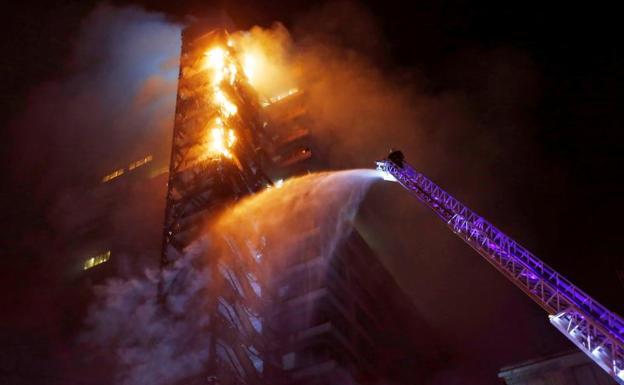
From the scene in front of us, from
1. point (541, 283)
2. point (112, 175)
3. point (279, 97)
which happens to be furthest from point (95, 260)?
point (541, 283)

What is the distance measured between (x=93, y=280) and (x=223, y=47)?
19.6 meters

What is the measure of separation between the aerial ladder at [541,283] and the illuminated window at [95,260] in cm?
2447

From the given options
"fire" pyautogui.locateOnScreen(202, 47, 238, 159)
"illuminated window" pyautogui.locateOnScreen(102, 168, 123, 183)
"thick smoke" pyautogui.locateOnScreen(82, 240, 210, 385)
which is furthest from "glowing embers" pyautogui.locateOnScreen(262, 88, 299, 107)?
"illuminated window" pyautogui.locateOnScreen(102, 168, 123, 183)

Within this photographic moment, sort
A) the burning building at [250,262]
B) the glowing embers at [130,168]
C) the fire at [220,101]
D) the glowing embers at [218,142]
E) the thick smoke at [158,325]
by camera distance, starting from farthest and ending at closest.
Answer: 1. the glowing embers at [130,168]
2. the fire at [220,101]
3. the glowing embers at [218,142]
4. the burning building at [250,262]
5. the thick smoke at [158,325]

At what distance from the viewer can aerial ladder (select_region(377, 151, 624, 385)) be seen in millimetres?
12297

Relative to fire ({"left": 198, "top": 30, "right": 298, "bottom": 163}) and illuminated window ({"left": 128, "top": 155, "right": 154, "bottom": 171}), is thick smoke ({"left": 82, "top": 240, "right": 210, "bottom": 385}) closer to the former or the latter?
fire ({"left": 198, "top": 30, "right": 298, "bottom": 163})

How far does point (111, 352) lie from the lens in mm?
20109

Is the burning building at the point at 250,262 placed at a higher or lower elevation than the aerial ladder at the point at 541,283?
higher

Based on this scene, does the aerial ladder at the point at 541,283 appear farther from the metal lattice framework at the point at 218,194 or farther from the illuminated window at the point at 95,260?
the illuminated window at the point at 95,260

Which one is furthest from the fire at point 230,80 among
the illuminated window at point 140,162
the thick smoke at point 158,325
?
the illuminated window at point 140,162

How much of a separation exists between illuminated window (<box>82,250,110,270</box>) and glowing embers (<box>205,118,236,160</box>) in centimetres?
1703

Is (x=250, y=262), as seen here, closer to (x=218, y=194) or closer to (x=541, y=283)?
(x=218, y=194)

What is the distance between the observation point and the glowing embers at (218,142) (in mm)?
22266

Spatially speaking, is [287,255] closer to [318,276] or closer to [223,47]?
[318,276]
